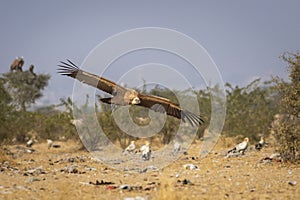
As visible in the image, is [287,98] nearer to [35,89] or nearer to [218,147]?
[218,147]

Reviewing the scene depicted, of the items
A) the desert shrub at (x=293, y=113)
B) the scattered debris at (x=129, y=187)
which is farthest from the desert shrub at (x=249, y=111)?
the scattered debris at (x=129, y=187)

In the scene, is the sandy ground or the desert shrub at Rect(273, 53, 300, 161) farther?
the desert shrub at Rect(273, 53, 300, 161)

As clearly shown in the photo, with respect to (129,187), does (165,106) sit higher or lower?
higher

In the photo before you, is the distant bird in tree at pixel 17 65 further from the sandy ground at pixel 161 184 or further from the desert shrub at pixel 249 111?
the sandy ground at pixel 161 184

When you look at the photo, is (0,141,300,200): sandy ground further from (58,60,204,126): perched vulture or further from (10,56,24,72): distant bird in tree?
(10,56,24,72): distant bird in tree

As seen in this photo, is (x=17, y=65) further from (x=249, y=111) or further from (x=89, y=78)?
(x=89, y=78)

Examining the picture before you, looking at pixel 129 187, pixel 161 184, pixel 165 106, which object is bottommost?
pixel 129 187

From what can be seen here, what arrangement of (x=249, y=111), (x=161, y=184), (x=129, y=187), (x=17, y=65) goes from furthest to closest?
(x=17, y=65) < (x=249, y=111) < (x=129, y=187) < (x=161, y=184)

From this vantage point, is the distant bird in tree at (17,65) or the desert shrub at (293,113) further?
the distant bird in tree at (17,65)

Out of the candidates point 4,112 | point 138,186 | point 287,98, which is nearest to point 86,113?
point 4,112

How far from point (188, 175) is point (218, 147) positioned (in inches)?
407

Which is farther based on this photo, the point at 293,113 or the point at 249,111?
the point at 249,111


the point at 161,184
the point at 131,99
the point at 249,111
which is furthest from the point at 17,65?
the point at 161,184

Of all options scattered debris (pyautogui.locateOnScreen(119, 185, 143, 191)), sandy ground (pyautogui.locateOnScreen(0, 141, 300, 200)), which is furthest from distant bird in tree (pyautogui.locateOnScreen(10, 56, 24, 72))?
scattered debris (pyautogui.locateOnScreen(119, 185, 143, 191))
